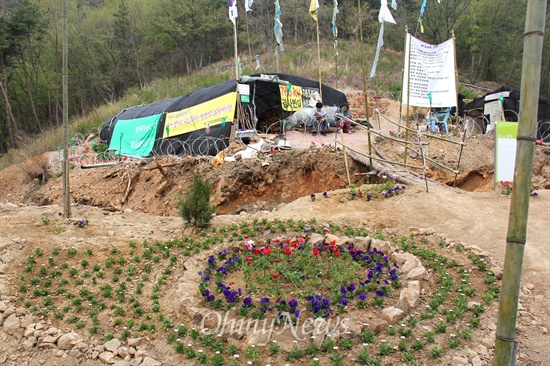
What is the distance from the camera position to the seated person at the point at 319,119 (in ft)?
45.5

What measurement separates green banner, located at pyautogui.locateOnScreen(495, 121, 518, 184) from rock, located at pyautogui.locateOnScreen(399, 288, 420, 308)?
4417mm

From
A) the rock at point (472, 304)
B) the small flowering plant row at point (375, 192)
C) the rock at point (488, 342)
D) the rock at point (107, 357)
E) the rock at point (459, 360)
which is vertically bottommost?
the small flowering plant row at point (375, 192)

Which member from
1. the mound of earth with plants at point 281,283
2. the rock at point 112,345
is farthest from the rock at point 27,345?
the rock at point 112,345

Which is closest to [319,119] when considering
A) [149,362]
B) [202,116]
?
[202,116]

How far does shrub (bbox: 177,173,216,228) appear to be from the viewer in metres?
6.46

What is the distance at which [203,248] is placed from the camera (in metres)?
6.08

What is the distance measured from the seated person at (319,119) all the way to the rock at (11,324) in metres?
10.6

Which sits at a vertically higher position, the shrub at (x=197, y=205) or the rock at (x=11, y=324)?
the shrub at (x=197, y=205)

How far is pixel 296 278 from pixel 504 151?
5.19 metres

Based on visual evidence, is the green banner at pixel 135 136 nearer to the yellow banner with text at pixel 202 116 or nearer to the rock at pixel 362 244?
the yellow banner with text at pixel 202 116

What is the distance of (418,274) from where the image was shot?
16.6ft

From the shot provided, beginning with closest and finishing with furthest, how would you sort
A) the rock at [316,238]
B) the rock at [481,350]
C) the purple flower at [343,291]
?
the rock at [481,350] < the purple flower at [343,291] < the rock at [316,238]

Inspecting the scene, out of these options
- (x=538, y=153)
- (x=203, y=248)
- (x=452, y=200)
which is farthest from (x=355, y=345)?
(x=538, y=153)

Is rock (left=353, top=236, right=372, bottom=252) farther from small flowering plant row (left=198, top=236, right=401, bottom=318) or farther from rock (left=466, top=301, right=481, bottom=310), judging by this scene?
rock (left=466, top=301, right=481, bottom=310)
